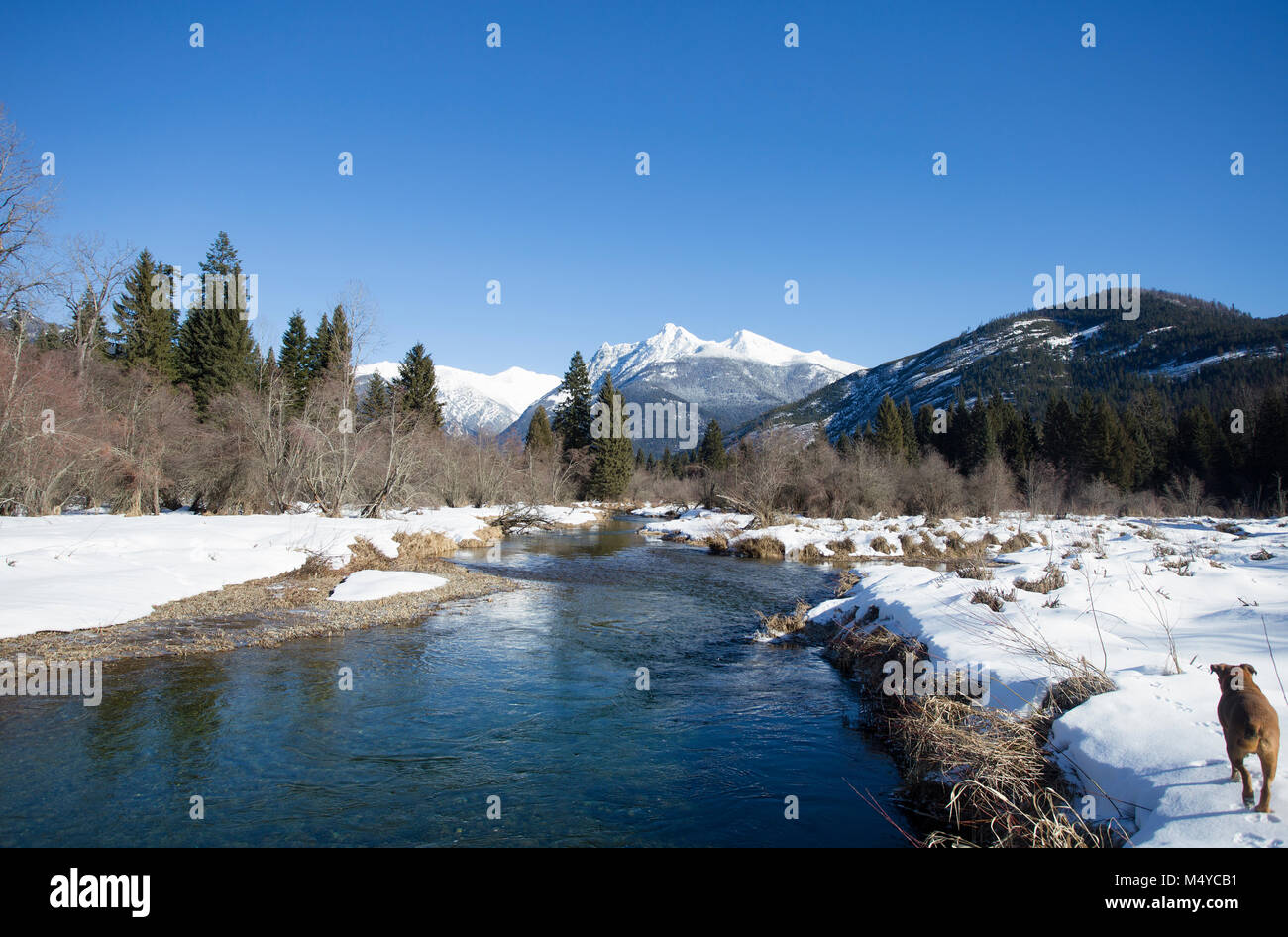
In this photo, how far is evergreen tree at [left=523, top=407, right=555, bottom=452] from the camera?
68.3 metres

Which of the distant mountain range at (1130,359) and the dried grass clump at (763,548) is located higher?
the distant mountain range at (1130,359)

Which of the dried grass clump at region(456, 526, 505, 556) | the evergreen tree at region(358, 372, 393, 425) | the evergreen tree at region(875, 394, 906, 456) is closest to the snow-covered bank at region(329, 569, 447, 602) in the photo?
the dried grass clump at region(456, 526, 505, 556)

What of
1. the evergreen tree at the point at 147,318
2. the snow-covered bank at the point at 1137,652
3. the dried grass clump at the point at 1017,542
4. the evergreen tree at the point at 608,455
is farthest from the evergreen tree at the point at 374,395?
the snow-covered bank at the point at 1137,652

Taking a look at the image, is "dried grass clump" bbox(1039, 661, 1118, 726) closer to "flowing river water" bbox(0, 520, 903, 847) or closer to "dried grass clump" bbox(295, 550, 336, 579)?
"flowing river water" bbox(0, 520, 903, 847)

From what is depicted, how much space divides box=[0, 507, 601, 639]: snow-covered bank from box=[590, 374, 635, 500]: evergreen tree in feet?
147

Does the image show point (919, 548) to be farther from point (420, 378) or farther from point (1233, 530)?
point (420, 378)

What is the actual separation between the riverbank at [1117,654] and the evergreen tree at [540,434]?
5488 centimetres

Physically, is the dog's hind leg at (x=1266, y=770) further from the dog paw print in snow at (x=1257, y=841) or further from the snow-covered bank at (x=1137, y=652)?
the dog paw print in snow at (x=1257, y=841)

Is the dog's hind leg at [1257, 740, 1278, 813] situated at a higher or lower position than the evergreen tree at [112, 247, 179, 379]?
lower

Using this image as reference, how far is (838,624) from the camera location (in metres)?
14.4

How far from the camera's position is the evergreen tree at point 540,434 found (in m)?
68.3
